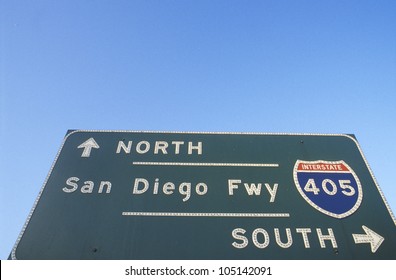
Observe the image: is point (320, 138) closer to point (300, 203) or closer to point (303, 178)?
point (303, 178)

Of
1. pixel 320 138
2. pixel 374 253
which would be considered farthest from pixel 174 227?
pixel 320 138

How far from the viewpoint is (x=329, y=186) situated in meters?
6.46

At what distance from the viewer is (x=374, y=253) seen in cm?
563

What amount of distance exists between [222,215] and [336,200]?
6.27 ft

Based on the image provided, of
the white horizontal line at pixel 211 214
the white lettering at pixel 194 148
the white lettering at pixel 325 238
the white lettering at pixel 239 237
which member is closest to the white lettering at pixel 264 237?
the white lettering at pixel 239 237

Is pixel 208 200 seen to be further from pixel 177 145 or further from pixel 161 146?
pixel 161 146

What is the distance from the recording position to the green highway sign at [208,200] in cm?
562

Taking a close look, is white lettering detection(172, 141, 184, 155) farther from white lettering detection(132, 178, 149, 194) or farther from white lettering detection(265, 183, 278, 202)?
white lettering detection(265, 183, 278, 202)

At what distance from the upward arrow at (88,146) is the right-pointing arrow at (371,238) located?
15.3 feet

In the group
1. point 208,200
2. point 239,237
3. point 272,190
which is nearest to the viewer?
point 239,237

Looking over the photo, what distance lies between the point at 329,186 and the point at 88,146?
14.3 feet

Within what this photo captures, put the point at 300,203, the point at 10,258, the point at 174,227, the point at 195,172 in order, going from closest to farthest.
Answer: the point at 10,258, the point at 174,227, the point at 300,203, the point at 195,172

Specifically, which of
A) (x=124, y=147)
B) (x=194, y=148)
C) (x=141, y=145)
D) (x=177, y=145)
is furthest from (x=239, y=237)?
(x=124, y=147)

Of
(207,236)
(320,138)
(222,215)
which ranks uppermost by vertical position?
(320,138)
